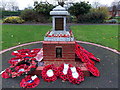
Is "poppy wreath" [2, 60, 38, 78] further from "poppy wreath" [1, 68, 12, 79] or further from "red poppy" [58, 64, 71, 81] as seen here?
"red poppy" [58, 64, 71, 81]

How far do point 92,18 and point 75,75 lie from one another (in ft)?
68.7

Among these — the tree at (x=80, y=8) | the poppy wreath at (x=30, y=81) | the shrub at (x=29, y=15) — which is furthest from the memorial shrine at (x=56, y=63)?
the tree at (x=80, y=8)

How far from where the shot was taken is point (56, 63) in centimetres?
490

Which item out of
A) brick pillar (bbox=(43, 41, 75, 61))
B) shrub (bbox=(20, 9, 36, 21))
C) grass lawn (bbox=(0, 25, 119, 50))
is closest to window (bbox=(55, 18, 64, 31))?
brick pillar (bbox=(43, 41, 75, 61))

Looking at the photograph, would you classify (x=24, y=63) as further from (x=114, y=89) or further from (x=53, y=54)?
(x=114, y=89)

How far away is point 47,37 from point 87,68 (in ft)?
6.39

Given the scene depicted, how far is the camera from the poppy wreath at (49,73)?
411 cm

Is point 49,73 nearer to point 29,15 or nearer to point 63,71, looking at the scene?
point 63,71

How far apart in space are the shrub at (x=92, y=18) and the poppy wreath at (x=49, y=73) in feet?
65.9

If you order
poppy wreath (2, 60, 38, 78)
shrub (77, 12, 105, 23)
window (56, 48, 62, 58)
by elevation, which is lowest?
poppy wreath (2, 60, 38, 78)

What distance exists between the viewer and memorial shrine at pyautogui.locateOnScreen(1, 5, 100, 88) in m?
4.15

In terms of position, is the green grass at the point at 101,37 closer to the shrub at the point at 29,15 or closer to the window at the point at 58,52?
the window at the point at 58,52

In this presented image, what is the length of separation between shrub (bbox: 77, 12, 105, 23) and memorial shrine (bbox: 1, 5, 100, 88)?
18.5 meters

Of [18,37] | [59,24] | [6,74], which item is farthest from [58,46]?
[18,37]
